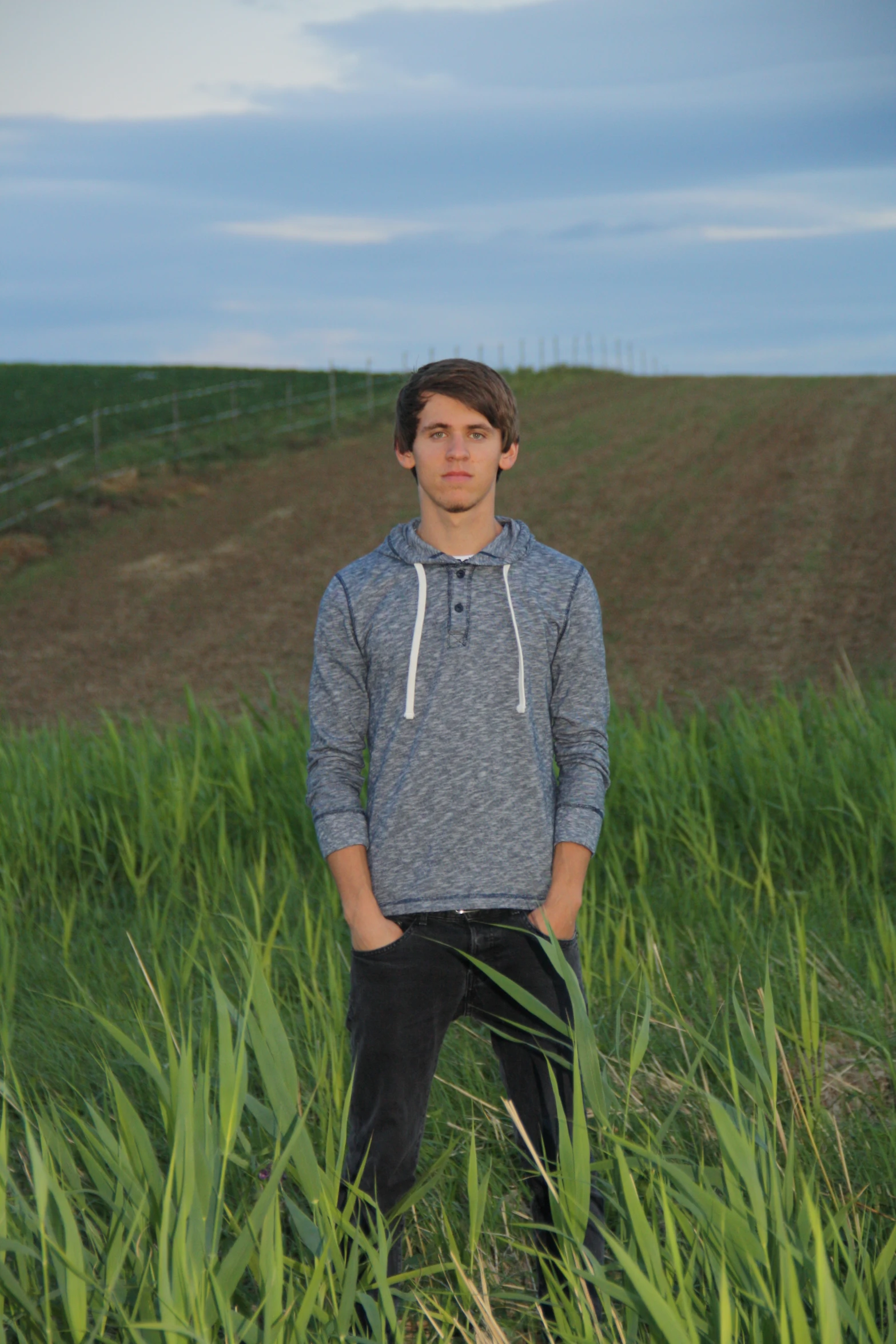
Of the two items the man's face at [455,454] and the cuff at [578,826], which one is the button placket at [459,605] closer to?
the man's face at [455,454]

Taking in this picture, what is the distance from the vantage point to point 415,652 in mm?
2004

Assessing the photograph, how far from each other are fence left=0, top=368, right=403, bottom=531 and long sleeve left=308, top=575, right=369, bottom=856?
1811 cm

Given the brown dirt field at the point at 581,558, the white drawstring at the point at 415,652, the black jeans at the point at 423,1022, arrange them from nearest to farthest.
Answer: the black jeans at the point at 423,1022, the white drawstring at the point at 415,652, the brown dirt field at the point at 581,558

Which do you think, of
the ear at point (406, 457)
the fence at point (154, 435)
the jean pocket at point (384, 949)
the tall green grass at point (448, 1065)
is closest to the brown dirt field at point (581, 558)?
the fence at point (154, 435)

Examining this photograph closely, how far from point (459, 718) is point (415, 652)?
140 mm

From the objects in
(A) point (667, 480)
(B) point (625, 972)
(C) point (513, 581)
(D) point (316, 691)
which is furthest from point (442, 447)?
(A) point (667, 480)

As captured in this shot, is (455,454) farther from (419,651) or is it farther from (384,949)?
(384,949)

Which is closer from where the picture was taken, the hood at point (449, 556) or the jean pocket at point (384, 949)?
the jean pocket at point (384, 949)

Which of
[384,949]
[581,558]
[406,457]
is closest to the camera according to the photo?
[384,949]

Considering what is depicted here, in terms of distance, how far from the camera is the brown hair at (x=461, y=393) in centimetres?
203

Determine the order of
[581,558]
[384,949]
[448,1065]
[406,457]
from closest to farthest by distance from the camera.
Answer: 1. [384,949]
2. [406,457]
3. [448,1065]
4. [581,558]

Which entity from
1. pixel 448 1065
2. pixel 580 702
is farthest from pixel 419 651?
pixel 448 1065

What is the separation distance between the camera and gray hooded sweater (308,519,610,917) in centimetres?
196

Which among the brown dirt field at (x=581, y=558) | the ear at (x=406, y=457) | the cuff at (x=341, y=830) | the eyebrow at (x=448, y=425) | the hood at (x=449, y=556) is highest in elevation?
the eyebrow at (x=448, y=425)
